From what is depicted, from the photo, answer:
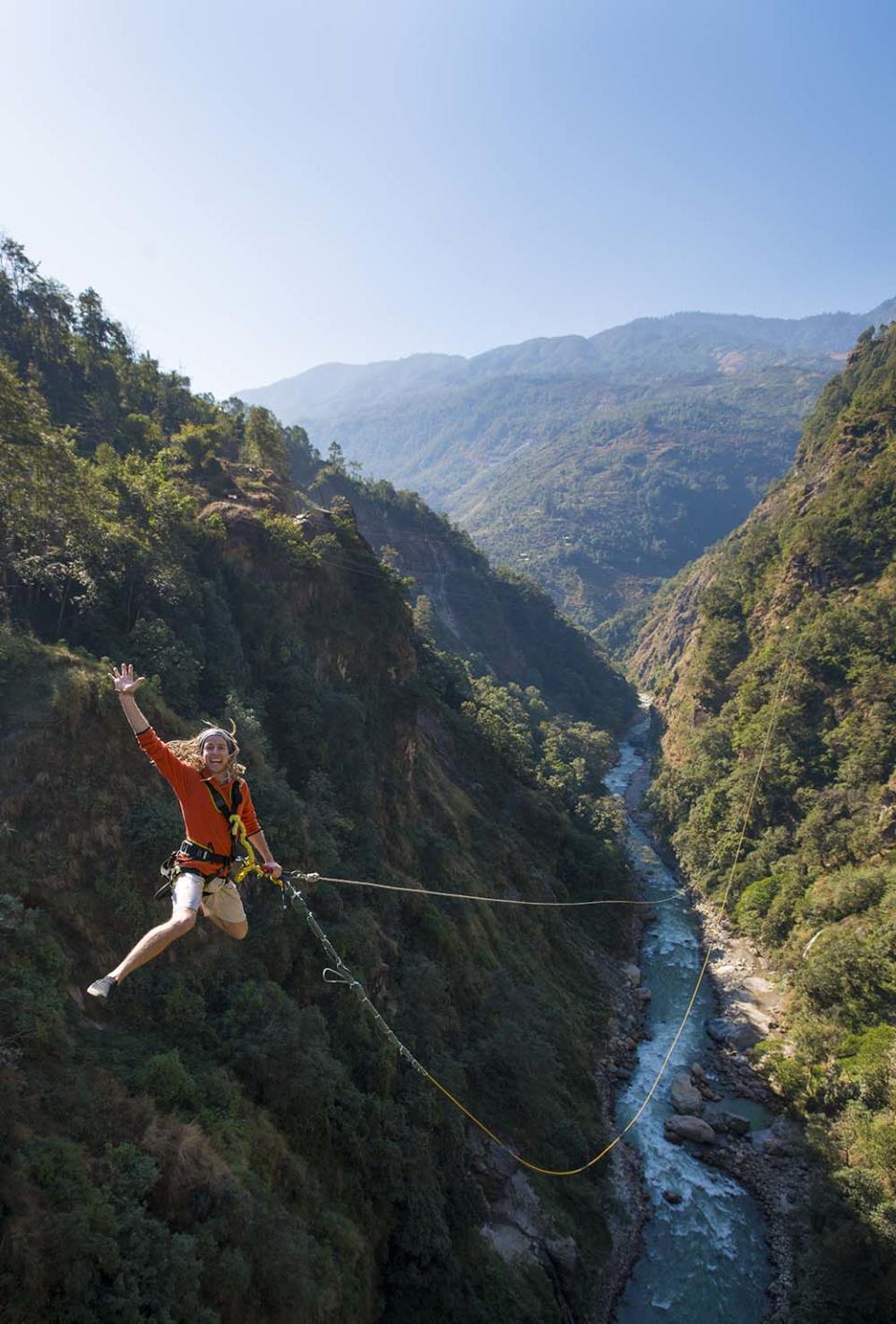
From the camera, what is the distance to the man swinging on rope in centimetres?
548

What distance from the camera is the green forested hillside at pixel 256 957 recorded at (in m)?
9.01

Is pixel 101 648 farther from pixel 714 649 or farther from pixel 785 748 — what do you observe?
pixel 714 649

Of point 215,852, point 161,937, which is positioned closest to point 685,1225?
point 215,852

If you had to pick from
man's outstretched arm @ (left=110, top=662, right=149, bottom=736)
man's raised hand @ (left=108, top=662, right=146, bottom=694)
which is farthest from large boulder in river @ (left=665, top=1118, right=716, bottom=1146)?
man's raised hand @ (left=108, top=662, right=146, bottom=694)

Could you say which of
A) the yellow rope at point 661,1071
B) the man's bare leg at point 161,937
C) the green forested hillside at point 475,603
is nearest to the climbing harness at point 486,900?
the yellow rope at point 661,1071

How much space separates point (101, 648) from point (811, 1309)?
83.9ft

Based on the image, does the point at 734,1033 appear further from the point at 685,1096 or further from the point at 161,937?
the point at 161,937

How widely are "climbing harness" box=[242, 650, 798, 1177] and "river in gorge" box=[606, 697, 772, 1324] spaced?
1.02 feet

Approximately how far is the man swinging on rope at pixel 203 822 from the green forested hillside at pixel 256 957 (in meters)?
4.63

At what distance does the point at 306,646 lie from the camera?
27453 millimetres

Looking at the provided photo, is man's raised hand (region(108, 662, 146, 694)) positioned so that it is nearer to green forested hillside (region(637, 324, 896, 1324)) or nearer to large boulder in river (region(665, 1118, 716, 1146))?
green forested hillside (region(637, 324, 896, 1324))

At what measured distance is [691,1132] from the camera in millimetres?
22625

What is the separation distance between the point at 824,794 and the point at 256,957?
Answer: 34.1 metres

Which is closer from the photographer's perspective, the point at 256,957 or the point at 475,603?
the point at 256,957
